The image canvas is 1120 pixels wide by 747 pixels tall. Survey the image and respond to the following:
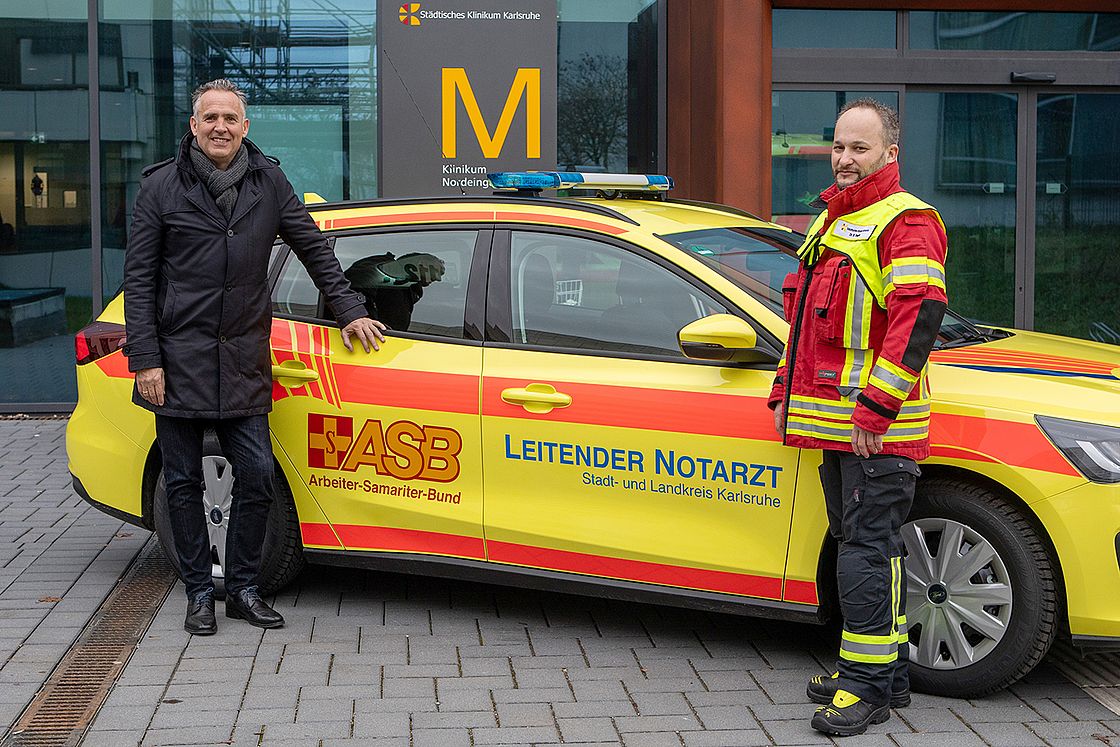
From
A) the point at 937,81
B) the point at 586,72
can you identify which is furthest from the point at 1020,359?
the point at 586,72

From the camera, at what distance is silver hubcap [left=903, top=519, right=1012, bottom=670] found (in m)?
4.29

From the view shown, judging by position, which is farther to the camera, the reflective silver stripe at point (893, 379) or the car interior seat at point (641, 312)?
the car interior seat at point (641, 312)

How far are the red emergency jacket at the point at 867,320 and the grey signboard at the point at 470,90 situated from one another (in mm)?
4331

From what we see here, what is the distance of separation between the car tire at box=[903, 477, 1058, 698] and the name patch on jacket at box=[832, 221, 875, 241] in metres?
0.86

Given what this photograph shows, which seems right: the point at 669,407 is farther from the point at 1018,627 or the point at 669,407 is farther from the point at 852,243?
the point at 1018,627

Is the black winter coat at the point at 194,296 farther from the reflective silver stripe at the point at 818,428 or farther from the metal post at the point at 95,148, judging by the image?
the metal post at the point at 95,148

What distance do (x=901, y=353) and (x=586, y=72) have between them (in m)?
7.41

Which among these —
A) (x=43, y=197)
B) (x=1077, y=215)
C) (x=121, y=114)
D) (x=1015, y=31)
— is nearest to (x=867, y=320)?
(x=1015, y=31)

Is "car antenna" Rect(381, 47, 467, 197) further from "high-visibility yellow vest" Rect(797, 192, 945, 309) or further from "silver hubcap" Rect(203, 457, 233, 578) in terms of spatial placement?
"high-visibility yellow vest" Rect(797, 192, 945, 309)

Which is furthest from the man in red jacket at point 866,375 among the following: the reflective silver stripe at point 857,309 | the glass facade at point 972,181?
the glass facade at point 972,181

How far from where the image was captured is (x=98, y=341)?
19.1 feet

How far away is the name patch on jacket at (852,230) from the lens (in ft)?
13.3

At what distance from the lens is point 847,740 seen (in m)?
4.11

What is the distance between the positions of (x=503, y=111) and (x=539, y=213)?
337 centimetres
